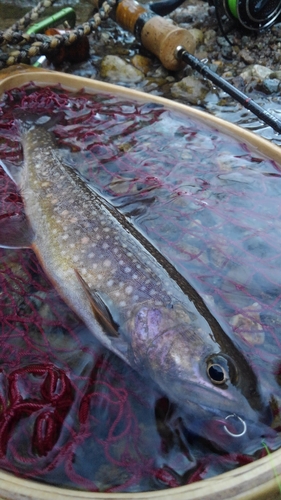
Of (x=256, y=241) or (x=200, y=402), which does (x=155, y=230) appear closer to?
(x=256, y=241)

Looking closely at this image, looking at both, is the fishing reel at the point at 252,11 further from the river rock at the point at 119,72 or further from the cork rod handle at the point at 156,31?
the river rock at the point at 119,72

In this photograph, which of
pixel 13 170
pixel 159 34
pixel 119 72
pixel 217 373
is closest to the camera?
pixel 217 373

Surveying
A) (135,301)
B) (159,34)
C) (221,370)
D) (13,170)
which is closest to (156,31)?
(159,34)

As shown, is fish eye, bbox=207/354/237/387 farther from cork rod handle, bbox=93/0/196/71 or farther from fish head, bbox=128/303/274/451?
cork rod handle, bbox=93/0/196/71

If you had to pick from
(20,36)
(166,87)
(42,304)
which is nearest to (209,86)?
(166,87)

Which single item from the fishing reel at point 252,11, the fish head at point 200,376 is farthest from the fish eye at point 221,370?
the fishing reel at point 252,11

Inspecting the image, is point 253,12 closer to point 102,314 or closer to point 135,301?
point 135,301
